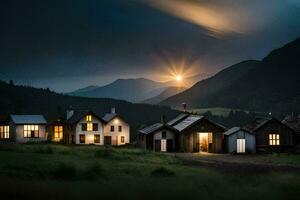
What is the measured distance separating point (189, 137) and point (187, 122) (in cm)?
315

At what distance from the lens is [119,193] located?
16797mm

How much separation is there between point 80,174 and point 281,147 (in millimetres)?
51729

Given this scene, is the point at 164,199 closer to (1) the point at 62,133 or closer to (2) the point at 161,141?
(2) the point at 161,141

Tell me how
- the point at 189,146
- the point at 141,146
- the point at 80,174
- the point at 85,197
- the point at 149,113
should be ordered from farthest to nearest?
the point at 149,113 < the point at 141,146 < the point at 189,146 < the point at 80,174 < the point at 85,197

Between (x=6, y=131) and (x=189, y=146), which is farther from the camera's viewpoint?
(x=6, y=131)

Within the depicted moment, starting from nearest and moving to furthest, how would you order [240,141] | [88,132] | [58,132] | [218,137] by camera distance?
[240,141]
[218,137]
[88,132]
[58,132]

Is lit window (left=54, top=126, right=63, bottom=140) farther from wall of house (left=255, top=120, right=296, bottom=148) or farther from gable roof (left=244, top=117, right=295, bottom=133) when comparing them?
wall of house (left=255, top=120, right=296, bottom=148)

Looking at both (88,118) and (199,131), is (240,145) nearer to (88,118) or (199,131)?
(199,131)

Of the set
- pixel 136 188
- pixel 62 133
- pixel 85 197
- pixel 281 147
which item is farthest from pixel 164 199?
pixel 62 133

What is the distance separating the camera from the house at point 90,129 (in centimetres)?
8200

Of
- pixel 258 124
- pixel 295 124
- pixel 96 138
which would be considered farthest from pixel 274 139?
pixel 96 138

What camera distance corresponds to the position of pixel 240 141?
232 feet

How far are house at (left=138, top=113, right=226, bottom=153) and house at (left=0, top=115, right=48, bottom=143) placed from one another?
2080cm

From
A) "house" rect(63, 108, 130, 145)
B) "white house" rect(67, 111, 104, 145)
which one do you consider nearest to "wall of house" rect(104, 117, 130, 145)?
"house" rect(63, 108, 130, 145)
